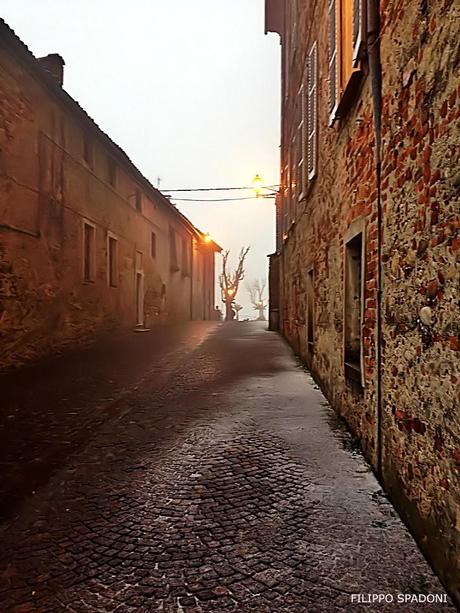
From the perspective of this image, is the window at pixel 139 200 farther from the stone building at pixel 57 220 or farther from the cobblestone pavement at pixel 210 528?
the cobblestone pavement at pixel 210 528

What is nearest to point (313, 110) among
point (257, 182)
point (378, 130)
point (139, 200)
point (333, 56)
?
point (333, 56)

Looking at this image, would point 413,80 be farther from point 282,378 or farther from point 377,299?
point 282,378

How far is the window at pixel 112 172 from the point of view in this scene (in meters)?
13.4

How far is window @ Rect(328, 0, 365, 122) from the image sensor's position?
359 centimetres

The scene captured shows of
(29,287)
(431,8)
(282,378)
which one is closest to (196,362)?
(282,378)

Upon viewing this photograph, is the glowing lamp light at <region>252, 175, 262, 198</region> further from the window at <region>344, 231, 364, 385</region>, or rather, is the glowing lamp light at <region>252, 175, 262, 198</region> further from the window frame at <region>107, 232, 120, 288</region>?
the window at <region>344, 231, 364, 385</region>

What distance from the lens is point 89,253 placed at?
1191 cm

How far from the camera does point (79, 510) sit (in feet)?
9.03

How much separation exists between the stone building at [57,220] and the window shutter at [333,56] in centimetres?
565

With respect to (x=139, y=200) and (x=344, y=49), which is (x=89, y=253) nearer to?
(x=139, y=200)

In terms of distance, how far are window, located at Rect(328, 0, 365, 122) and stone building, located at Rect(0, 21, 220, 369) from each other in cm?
577

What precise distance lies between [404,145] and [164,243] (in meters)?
18.6

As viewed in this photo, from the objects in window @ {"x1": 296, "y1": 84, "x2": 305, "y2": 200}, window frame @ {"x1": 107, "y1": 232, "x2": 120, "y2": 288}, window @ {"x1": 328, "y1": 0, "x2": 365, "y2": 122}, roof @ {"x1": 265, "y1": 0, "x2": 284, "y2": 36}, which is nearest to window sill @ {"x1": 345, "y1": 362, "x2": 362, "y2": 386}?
window @ {"x1": 328, "y1": 0, "x2": 365, "y2": 122}

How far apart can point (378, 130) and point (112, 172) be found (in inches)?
464
